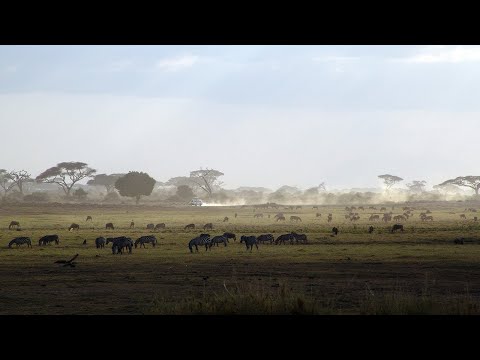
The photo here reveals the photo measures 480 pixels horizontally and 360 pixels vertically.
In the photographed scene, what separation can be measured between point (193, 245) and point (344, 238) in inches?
403

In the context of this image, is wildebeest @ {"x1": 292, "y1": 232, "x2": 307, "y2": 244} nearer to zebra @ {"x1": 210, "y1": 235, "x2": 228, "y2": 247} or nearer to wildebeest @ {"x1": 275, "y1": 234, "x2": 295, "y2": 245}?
wildebeest @ {"x1": 275, "y1": 234, "x2": 295, "y2": 245}

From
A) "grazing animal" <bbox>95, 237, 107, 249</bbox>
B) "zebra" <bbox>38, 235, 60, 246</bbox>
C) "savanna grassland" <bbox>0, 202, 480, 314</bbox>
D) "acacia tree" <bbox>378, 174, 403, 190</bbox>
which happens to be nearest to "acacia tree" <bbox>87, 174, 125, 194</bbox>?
"acacia tree" <bbox>378, 174, 403, 190</bbox>

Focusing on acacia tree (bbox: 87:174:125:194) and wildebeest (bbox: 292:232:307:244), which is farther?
acacia tree (bbox: 87:174:125:194)

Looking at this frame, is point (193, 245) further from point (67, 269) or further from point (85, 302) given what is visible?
point (85, 302)

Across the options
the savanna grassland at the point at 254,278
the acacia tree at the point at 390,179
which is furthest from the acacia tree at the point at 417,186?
the savanna grassland at the point at 254,278

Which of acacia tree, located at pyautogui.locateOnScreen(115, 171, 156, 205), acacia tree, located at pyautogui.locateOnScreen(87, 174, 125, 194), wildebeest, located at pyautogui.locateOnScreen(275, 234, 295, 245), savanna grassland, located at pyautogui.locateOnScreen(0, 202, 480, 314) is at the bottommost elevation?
savanna grassland, located at pyautogui.locateOnScreen(0, 202, 480, 314)

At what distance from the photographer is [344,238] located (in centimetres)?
3706

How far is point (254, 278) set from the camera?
63.7ft

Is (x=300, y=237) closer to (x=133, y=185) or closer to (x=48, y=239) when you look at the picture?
(x=48, y=239)

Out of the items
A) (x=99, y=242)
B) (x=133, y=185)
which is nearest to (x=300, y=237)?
(x=99, y=242)

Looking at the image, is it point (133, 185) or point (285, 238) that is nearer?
point (285, 238)

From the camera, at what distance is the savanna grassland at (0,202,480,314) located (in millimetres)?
9844
